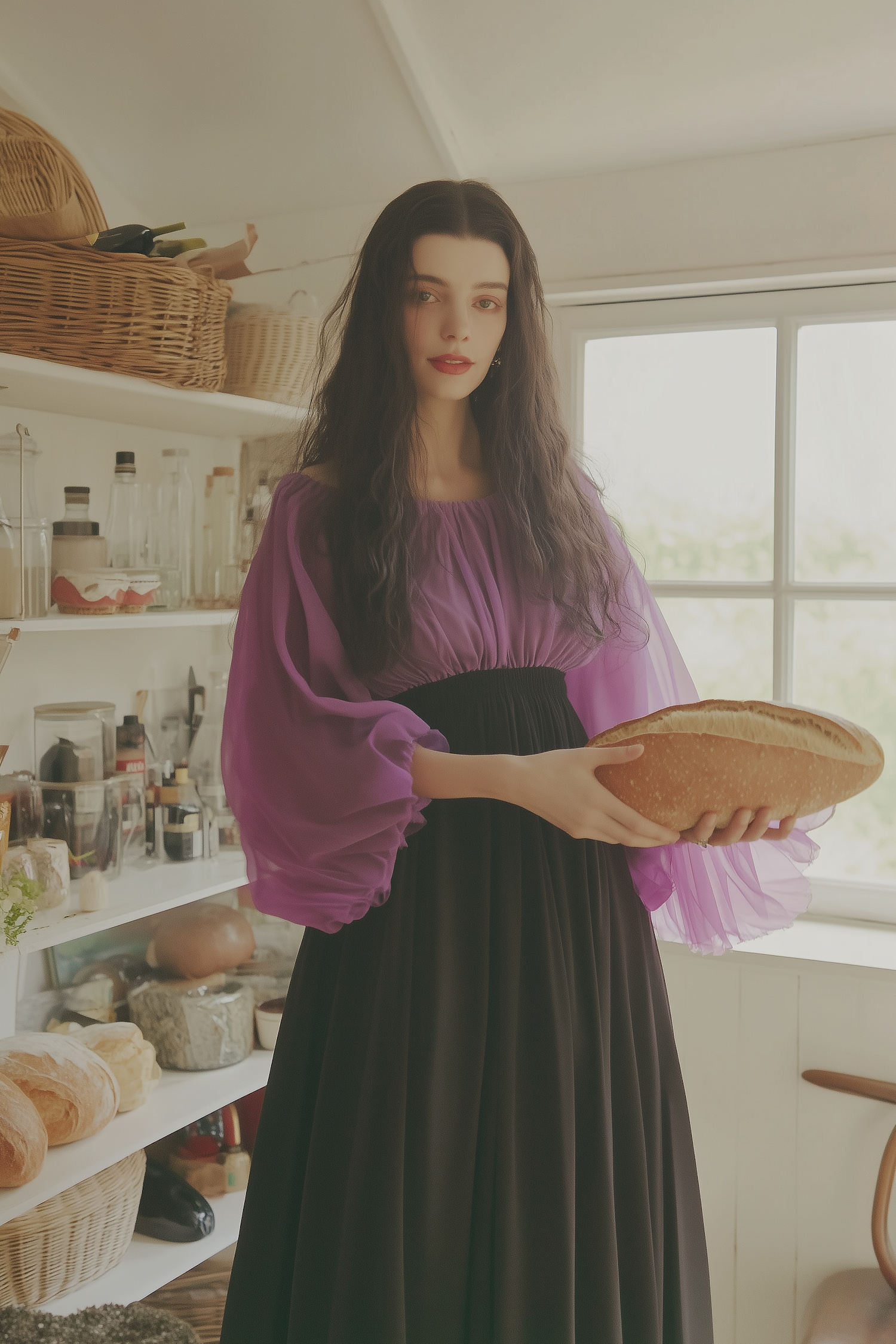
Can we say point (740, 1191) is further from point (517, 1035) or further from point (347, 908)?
point (347, 908)

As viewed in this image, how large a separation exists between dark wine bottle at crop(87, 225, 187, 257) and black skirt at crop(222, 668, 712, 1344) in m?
0.79

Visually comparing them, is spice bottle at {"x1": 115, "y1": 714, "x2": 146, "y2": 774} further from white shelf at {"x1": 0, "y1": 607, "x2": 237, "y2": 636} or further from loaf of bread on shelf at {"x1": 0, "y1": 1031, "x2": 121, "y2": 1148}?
loaf of bread on shelf at {"x1": 0, "y1": 1031, "x2": 121, "y2": 1148}

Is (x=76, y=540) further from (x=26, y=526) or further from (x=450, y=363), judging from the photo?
(x=450, y=363)

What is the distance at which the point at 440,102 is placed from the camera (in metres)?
1.68

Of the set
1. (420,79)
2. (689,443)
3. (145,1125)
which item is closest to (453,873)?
(145,1125)

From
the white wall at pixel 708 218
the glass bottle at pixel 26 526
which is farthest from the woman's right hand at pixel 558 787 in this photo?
the white wall at pixel 708 218

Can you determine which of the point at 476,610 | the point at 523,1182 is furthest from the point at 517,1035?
the point at 476,610

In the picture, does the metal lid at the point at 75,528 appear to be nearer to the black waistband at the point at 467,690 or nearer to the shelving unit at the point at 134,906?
the shelving unit at the point at 134,906

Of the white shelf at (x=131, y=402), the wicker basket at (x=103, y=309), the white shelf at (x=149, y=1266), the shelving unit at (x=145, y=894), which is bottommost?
the white shelf at (x=149, y=1266)

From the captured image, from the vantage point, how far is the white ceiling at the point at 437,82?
4.98 feet

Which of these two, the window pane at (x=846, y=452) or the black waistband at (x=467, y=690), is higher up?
the window pane at (x=846, y=452)

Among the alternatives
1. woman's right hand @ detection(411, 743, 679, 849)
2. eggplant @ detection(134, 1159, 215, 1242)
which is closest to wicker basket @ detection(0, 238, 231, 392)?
woman's right hand @ detection(411, 743, 679, 849)

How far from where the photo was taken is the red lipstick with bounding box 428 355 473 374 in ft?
3.74

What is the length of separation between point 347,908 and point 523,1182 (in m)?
0.30
